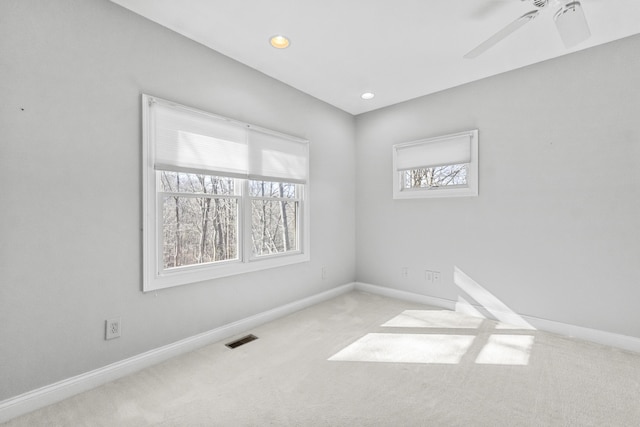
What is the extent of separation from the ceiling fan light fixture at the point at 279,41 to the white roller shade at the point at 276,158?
31.9 inches

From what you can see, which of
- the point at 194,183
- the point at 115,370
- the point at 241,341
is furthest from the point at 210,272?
the point at 115,370

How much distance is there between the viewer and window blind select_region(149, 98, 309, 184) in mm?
2303

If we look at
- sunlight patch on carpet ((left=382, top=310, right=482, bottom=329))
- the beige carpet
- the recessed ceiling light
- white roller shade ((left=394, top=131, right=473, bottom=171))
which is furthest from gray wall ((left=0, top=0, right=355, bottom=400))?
white roller shade ((left=394, top=131, right=473, bottom=171))

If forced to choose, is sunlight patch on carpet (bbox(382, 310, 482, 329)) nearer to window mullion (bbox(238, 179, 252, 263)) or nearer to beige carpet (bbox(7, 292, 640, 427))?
beige carpet (bbox(7, 292, 640, 427))

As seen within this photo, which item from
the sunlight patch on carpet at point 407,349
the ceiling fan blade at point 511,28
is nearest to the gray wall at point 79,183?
the sunlight patch on carpet at point 407,349

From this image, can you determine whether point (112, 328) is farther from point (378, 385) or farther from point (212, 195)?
point (378, 385)

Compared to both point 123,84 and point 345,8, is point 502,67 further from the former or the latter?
point 123,84

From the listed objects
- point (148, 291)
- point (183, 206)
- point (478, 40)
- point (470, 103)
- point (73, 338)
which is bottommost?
point (73, 338)

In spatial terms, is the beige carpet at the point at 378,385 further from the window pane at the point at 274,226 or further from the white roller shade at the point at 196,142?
the white roller shade at the point at 196,142

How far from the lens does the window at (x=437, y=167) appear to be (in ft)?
10.8

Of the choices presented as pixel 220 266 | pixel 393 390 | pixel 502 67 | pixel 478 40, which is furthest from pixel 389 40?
pixel 393 390

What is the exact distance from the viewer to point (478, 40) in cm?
245

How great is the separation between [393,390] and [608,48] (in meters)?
3.36

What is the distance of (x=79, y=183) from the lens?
1.91m
